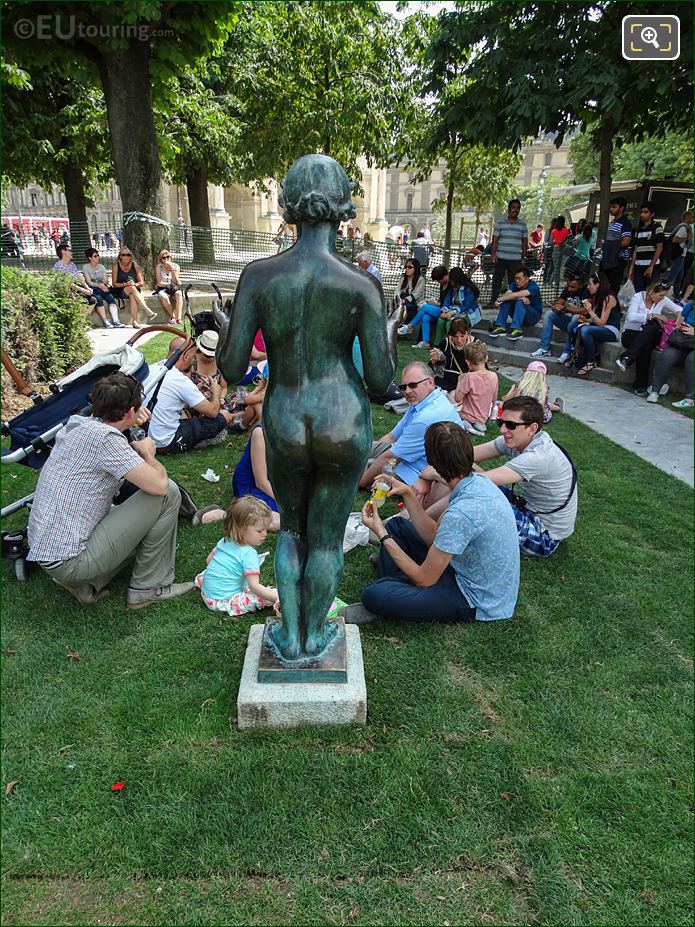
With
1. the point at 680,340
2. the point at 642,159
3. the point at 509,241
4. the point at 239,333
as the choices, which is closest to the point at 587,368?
the point at 680,340

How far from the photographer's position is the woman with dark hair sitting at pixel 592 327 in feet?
31.8

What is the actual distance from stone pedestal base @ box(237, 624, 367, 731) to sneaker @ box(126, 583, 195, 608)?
115 cm

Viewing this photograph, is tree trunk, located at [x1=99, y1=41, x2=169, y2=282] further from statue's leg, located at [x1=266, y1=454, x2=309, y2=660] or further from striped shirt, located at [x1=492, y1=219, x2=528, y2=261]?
statue's leg, located at [x1=266, y1=454, x2=309, y2=660]

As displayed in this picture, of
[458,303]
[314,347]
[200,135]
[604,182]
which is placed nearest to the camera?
[314,347]

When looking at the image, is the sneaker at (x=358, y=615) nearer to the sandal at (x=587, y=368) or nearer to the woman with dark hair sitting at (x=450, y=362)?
the woman with dark hair sitting at (x=450, y=362)

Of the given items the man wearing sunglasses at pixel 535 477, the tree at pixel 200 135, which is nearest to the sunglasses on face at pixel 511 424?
the man wearing sunglasses at pixel 535 477

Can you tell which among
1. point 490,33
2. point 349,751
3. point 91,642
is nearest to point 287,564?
point 349,751

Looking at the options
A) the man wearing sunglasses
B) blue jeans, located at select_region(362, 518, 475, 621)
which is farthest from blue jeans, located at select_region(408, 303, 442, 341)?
blue jeans, located at select_region(362, 518, 475, 621)

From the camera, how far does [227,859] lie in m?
2.33

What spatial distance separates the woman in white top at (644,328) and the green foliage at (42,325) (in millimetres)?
7925

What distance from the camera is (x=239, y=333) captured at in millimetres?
2531

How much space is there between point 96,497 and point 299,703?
1676 millimetres

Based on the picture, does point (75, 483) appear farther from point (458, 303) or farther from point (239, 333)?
point (458, 303)

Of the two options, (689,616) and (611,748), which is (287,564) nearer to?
(611,748)
